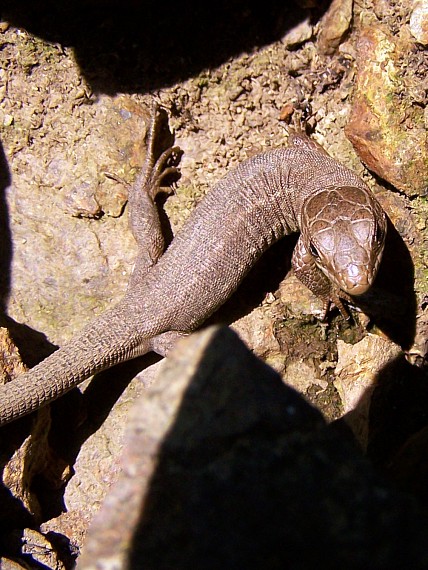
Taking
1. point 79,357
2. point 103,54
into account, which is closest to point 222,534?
point 79,357

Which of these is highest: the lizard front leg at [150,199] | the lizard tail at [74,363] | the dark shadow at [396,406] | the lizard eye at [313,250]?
the lizard front leg at [150,199]

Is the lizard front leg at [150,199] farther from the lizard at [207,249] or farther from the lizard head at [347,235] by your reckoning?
the lizard head at [347,235]

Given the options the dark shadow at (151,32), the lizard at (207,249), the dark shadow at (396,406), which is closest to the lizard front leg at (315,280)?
the lizard at (207,249)

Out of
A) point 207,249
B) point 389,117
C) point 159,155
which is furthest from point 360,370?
point 159,155

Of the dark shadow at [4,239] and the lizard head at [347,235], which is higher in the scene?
the dark shadow at [4,239]

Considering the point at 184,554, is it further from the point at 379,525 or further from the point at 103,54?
the point at 103,54

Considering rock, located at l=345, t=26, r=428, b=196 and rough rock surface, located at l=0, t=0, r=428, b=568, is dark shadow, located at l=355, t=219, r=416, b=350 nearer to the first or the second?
rough rock surface, located at l=0, t=0, r=428, b=568
